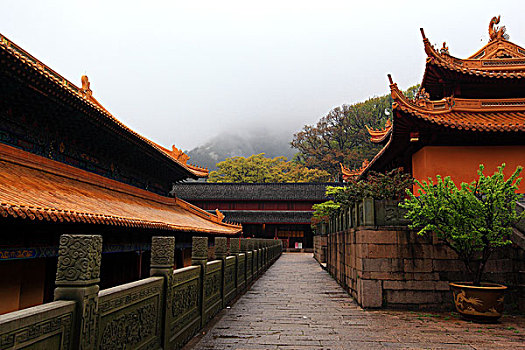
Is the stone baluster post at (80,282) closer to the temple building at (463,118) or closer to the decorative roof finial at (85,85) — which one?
the decorative roof finial at (85,85)

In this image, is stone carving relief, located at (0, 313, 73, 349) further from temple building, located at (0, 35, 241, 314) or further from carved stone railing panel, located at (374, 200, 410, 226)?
carved stone railing panel, located at (374, 200, 410, 226)

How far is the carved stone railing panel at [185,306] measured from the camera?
4.98 meters

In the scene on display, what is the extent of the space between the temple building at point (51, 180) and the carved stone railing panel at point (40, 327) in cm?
285

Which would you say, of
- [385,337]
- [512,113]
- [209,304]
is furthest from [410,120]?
[209,304]

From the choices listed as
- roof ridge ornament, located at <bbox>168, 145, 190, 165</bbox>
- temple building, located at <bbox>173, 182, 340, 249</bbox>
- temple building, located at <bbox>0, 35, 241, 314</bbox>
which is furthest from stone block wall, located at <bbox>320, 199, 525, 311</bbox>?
temple building, located at <bbox>173, 182, 340, 249</bbox>

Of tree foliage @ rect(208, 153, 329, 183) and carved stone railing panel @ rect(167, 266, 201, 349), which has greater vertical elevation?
tree foliage @ rect(208, 153, 329, 183)

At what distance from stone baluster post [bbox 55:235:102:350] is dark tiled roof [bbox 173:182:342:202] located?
123 feet

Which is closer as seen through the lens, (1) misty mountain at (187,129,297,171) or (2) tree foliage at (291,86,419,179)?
(2) tree foliage at (291,86,419,179)

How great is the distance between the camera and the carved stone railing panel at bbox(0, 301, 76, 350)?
81.7 inches

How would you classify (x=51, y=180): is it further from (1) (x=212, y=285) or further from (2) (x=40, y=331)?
(2) (x=40, y=331)

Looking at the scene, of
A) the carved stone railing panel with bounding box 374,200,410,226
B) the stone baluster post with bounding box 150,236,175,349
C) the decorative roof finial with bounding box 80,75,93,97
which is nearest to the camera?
the stone baluster post with bounding box 150,236,175,349

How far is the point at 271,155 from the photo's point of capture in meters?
180

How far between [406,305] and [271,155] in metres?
173

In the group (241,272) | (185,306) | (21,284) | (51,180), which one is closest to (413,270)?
(241,272)
